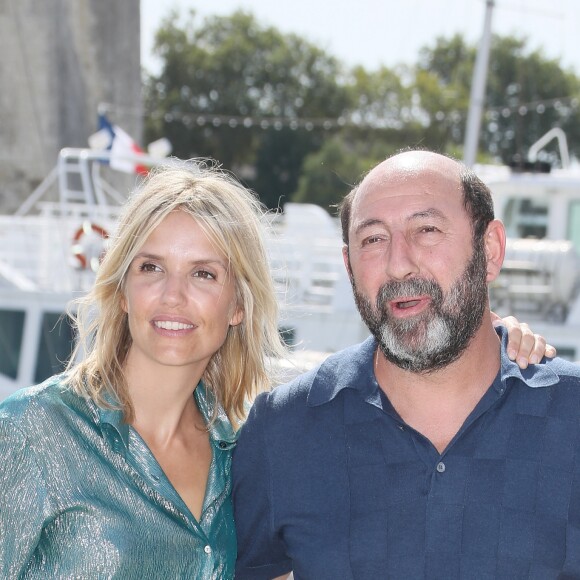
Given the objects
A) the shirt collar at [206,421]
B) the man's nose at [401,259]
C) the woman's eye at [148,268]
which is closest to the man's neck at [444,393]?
the man's nose at [401,259]

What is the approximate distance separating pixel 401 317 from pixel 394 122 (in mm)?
49552

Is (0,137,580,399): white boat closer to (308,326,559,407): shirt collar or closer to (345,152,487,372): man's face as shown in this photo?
(308,326,559,407): shirt collar

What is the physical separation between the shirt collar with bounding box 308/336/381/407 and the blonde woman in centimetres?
32

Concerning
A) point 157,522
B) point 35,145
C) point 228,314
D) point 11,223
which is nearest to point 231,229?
point 228,314

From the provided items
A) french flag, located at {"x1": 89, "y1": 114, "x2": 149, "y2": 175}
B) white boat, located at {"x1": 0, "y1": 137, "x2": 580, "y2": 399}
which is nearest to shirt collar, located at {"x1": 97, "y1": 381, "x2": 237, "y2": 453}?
white boat, located at {"x1": 0, "y1": 137, "x2": 580, "y2": 399}

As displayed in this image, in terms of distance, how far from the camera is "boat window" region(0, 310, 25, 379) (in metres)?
10.2

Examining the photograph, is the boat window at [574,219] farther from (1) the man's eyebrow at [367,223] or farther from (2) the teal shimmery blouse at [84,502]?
(2) the teal shimmery blouse at [84,502]

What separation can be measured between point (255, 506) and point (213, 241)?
74 cm

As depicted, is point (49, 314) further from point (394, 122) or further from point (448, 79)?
point (448, 79)

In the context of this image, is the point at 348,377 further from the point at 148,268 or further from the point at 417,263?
the point at 148,268

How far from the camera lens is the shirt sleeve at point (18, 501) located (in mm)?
2531

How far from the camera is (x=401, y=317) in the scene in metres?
2.67

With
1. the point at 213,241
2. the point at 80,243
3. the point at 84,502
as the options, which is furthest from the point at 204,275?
the point at 80,243

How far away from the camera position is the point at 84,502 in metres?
2.57
